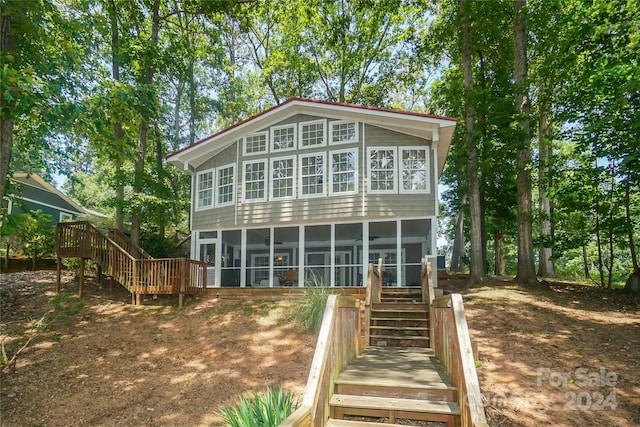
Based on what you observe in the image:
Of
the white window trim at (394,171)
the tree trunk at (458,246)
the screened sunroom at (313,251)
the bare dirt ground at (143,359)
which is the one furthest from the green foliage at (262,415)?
the tree trunk at (458,246)

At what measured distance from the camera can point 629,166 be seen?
10.2 metres

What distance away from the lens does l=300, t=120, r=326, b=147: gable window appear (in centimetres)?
1355

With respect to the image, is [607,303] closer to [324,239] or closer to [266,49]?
[324,239]

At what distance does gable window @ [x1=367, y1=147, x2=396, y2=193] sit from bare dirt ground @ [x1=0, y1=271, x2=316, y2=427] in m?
4.77

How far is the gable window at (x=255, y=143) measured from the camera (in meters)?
14.3

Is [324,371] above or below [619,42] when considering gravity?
below

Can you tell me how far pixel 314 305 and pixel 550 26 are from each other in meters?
13.7

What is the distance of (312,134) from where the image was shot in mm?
13688

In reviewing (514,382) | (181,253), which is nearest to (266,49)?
(181,253)

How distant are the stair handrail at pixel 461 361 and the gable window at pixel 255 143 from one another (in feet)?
33.9

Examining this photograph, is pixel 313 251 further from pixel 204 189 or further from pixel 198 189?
pixel 198 189

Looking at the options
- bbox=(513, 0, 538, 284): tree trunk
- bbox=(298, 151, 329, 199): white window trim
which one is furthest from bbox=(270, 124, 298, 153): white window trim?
bbox=(513, 0, 538, 284): tree trunk

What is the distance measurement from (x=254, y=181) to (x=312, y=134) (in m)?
2.67

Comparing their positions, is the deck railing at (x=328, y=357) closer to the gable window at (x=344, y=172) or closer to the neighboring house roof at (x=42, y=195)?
the gable window at (x=344, y=172)
